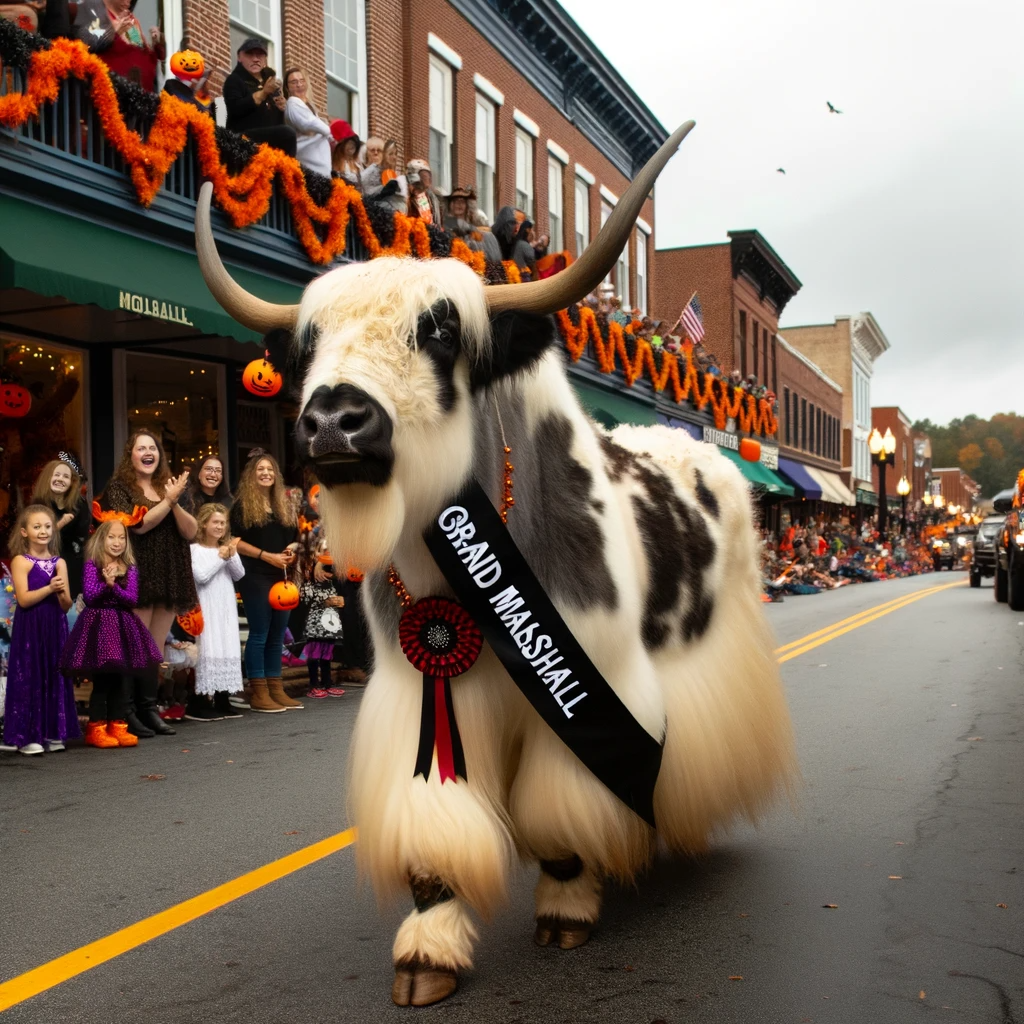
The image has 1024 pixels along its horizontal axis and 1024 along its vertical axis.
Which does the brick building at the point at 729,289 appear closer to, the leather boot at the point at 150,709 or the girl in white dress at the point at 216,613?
the girl in white dress at the point at 216,613

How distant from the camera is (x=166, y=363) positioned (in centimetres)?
1449

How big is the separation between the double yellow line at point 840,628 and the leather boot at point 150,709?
14.5ft

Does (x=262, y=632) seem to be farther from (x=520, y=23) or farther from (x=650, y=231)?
(x=650, y=231)

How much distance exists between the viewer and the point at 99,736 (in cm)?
802

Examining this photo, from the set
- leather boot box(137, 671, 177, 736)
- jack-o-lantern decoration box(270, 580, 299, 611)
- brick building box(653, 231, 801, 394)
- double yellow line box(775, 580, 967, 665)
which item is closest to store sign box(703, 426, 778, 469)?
brick building box(653, 231, 801, 394)

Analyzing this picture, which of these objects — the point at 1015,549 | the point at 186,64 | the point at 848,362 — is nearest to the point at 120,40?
the point at 186,64

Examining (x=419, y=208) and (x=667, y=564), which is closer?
(x=667, y=564)

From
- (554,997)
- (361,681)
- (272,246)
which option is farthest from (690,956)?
(272,246)

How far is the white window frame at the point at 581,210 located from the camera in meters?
26.8

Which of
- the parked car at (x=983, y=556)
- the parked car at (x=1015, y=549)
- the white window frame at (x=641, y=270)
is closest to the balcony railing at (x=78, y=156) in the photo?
the parked car at (x=1015, y=549)

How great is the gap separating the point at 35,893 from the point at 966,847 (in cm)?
373

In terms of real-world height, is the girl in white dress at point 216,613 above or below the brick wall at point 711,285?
below

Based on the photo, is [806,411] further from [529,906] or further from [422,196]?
[529,906]

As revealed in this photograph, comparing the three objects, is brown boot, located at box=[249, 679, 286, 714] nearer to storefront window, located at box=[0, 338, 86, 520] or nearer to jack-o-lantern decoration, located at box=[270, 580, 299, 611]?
jack-o-lantern decoration, located at box=[270, 580, 299, 611]
